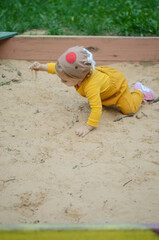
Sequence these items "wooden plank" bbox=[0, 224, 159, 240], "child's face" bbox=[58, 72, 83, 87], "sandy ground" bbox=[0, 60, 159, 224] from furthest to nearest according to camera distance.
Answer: "child's face" bbox=[58, 72, 83, 87] → "sandy ground" bbox=[0, 60, 159, 224] → "wooden plank" bbox=[0, 224, 159, 240]

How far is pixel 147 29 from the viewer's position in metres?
4.10

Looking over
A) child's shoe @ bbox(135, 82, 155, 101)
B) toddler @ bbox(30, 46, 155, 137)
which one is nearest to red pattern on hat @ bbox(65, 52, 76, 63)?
toddler @ bbox(30, 46, 155, 137)

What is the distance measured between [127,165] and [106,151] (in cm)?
24

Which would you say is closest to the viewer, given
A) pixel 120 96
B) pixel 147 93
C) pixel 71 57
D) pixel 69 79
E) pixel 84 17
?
pixel 71 57

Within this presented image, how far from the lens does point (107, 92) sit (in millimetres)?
2848

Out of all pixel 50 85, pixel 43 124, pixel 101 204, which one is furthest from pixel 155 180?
pixel 50 85

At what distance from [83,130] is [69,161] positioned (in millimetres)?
443

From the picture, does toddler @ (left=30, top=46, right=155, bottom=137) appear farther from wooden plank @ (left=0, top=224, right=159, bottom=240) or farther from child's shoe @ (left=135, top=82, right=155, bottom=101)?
wooden plank @ (left=0, top=224, right=159, bottom=240)

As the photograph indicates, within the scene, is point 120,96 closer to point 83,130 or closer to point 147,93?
point 147,93

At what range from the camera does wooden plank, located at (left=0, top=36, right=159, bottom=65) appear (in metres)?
3.79

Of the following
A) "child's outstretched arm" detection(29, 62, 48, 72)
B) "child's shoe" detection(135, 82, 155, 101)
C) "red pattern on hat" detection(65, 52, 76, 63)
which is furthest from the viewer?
"child's shoe" detection(135, 82, 155, 101)

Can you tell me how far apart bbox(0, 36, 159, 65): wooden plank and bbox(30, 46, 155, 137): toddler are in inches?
33.1

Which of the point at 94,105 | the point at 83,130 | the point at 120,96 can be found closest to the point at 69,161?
the point at 83,130

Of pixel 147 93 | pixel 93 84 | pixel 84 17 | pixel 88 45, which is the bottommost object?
pixel 147 93
